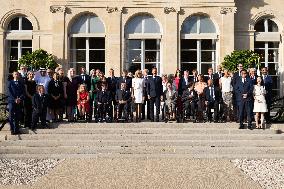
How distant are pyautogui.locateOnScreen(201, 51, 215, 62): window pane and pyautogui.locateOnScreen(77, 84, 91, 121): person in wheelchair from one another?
9995 millimetres

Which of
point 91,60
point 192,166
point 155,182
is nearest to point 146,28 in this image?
point 91,60

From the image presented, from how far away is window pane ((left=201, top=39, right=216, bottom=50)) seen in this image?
2506 centimetres

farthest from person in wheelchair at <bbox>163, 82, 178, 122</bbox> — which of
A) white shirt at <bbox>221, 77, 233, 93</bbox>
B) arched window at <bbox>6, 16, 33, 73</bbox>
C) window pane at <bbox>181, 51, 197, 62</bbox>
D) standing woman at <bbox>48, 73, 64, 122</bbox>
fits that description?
arched window at <bbox>6, 16, 33, 73</bbox>

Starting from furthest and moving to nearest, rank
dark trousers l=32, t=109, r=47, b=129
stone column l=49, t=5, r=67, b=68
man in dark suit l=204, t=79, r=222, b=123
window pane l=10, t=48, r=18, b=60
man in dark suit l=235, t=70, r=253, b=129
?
window pane l=10, t=48, r=18, b=60 → stone column l=49, t=5, r=67, b=68 → man in dark suit l=204, t=79, r=222, b=123 → man in dark suit l=235, t=70, r=253, b=129 → dark trousers l=32, t=109, r=47, b=129

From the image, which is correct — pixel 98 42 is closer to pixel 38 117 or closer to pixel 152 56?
pixel 152 56

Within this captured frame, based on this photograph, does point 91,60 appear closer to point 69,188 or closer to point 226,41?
point 226,41

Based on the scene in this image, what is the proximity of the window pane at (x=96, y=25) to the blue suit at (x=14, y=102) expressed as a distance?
32.4 feet

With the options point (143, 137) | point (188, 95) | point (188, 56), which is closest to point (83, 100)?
point (143, 137)

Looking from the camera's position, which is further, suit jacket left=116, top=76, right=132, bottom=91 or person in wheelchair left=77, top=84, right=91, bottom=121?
suit jacket left=116, top=76, right=132, bottom=91

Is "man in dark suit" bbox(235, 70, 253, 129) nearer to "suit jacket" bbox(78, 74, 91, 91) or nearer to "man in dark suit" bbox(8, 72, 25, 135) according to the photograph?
"suit jacket" bbox(78, 74, 91, 91)

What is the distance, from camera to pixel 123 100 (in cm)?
1664

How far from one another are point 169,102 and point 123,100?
159cm

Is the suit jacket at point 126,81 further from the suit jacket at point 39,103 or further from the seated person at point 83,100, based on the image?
the suit jacket at point 39,103

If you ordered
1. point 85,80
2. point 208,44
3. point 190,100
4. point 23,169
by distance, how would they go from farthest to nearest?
A: 1. point 208,44
2. point 85,80
3. point 190,100
4. point 23,169
